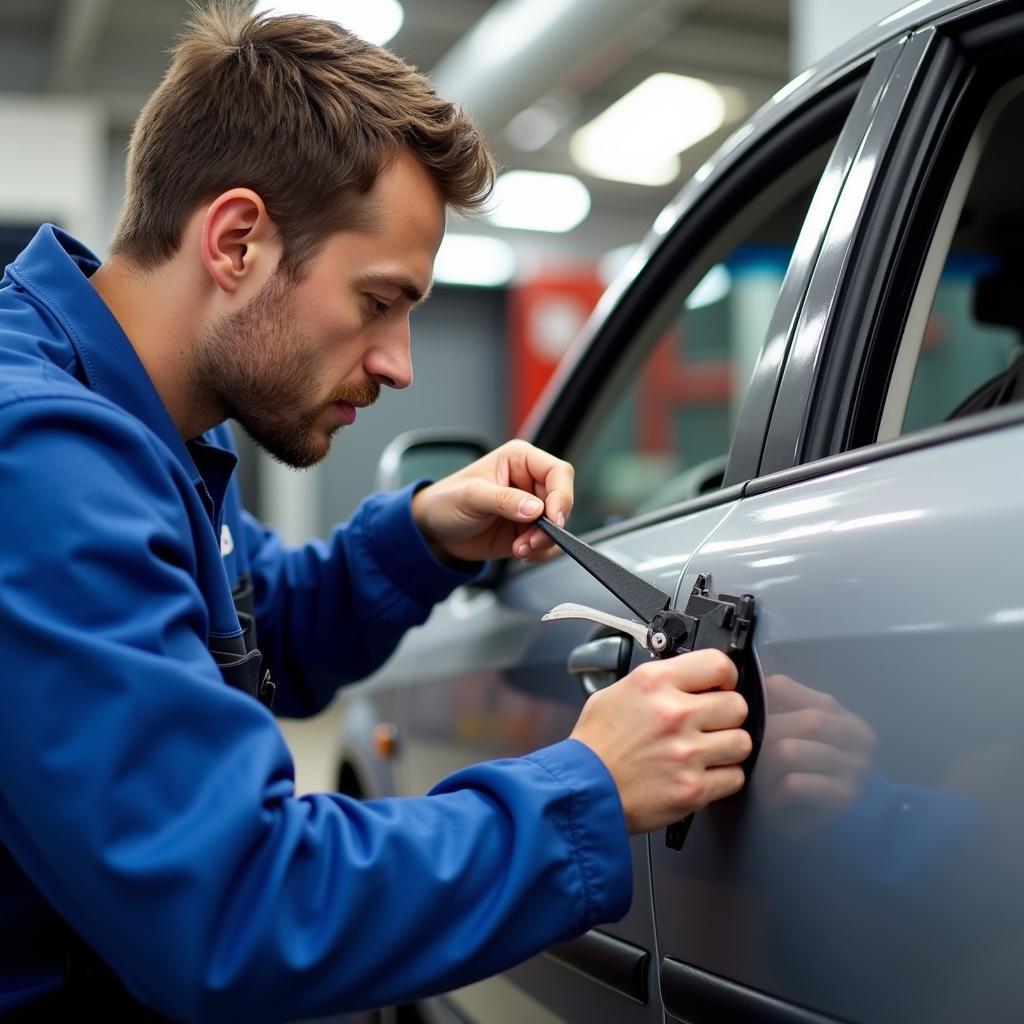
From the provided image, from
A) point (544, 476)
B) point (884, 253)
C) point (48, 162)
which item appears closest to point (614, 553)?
point (544, 476)

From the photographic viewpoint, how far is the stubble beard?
1.14m

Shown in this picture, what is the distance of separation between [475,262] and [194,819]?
28.8ft

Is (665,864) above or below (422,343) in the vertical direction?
below

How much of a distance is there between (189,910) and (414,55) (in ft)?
23.9

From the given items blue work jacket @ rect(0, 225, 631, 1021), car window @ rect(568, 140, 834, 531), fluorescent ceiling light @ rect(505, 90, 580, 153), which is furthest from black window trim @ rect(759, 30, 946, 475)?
fluorescent ceiling light @ rect(505, 90, 580, 153)

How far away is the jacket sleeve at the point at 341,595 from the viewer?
1.62 metres

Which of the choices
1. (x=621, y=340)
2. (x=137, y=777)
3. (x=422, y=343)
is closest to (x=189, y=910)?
(x=137, y=777)

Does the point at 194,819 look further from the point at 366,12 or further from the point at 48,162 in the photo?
the point at 48,162

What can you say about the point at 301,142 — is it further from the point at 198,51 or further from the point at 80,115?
the point at 80,115

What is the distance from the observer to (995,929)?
720 millimetres

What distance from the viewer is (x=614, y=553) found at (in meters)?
1.29

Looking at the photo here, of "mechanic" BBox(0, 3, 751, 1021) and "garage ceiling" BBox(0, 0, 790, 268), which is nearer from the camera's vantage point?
"mechanic" BBox(0, 3, 751, 1021)

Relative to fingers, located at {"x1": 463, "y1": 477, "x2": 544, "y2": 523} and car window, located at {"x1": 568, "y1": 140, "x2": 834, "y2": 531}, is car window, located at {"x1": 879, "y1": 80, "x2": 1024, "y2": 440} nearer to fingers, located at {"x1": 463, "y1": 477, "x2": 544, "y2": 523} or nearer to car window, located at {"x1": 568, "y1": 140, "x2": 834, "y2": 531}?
fingers, located at {"x1": 463, "y1": 477, "x2": 544, "y2": 523}

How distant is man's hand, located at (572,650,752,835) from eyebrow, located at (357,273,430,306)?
49 centimetres
